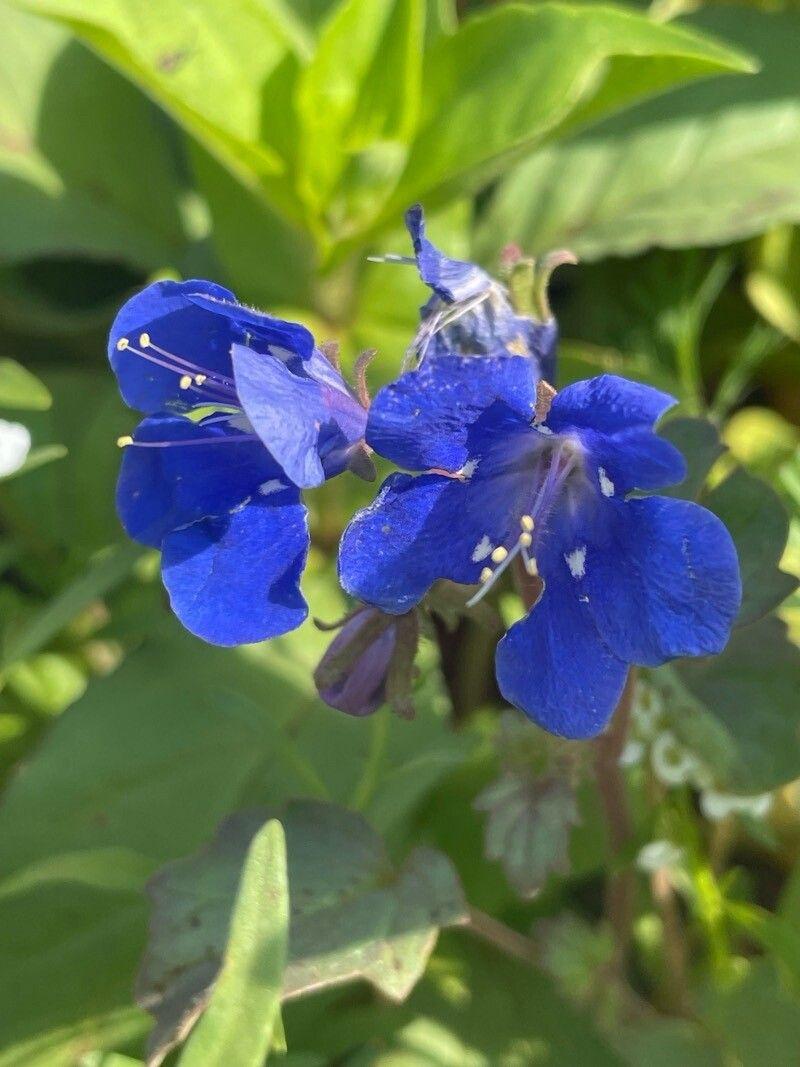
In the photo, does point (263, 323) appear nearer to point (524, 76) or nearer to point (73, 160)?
point (524, 76)

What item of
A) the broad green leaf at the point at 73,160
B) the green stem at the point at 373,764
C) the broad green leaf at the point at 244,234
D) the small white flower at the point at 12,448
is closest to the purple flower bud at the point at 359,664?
the green stem at the point at 373,764

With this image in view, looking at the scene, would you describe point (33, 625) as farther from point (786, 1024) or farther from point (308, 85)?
point (786, 1024)

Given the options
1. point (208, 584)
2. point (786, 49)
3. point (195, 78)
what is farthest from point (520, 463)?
point (786, 49)

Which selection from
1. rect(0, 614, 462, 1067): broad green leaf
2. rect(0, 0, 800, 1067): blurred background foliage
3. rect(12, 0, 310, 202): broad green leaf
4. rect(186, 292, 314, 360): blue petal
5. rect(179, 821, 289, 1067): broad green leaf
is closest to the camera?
rect(179, 821, 289, 1067): broad green leaf

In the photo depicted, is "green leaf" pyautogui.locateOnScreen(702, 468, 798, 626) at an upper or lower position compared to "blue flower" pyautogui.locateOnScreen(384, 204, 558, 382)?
lower

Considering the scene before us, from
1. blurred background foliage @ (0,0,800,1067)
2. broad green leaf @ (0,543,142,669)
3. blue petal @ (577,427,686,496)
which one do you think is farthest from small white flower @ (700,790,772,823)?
broad green leaf @ (0,543,142,669)

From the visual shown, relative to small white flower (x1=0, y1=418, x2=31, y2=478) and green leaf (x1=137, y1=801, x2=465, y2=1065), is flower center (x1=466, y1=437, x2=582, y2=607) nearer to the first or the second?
green leaf (x1=137, y1=801, x2=465, y2=1065)
